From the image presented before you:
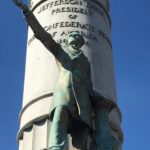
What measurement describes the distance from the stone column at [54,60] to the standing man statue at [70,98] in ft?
7.70

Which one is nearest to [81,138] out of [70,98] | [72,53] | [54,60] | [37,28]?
[70,98]

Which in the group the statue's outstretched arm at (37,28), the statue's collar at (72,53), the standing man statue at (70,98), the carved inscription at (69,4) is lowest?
the standing man statue at (70,98)

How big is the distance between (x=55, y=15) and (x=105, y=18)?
146cm

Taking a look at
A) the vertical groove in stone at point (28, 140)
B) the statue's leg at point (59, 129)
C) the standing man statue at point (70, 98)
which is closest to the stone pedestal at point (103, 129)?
the standing man statue at point (70, 98)

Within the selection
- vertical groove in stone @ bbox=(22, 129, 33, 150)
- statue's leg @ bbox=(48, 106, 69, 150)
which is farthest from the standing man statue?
vertical groove in stone @ bbox=(22, 129, 33, 150)

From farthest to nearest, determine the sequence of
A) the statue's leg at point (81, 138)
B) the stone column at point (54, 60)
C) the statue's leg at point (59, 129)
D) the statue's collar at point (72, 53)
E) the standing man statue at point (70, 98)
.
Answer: the stone column at point (54, 60), the statue's collar at point (72, 53), the statue's leg at point (81, 138), the standing man statue at point (70, 98), the statue's leg at point (59, 129)

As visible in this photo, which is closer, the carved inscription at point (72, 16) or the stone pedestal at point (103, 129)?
the stone pedestal at point (103, 129)

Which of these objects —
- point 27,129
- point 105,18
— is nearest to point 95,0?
point 105,18

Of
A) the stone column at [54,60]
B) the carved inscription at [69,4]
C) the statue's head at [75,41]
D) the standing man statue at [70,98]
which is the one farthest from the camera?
the carved inscription at [69,4]

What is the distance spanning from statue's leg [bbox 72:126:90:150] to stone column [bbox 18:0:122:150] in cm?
236

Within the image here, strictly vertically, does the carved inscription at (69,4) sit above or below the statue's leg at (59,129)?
above

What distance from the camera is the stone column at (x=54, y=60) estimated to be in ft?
33.4

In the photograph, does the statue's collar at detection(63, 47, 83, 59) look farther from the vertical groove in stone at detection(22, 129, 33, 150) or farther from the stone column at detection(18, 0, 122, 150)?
the vertical groove in stone at detection(22, 129, 33, 150)

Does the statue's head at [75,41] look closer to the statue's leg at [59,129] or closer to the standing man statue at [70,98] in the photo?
the standing man statue at [70,98]
